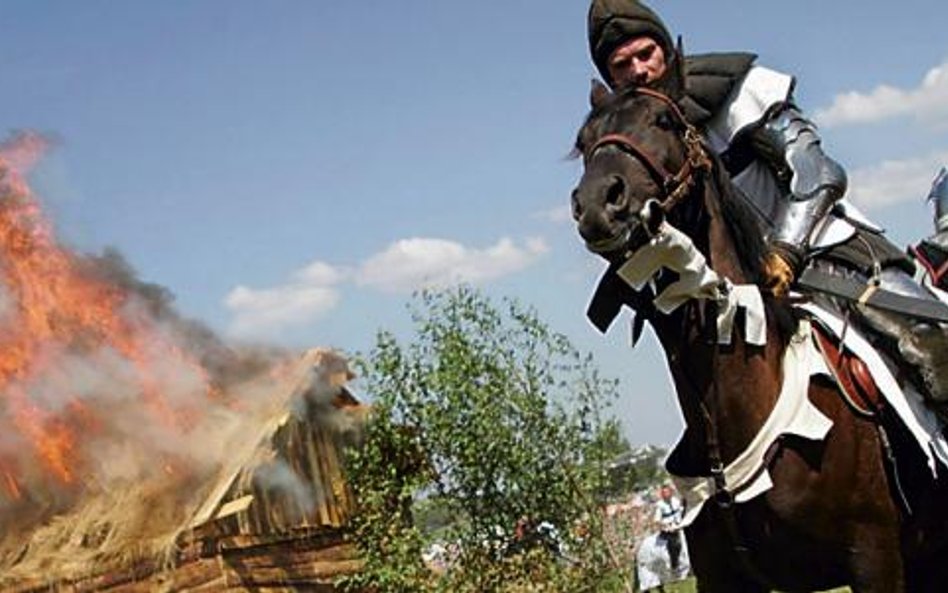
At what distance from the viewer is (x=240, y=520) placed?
1453 centimetres

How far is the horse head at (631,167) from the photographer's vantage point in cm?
526

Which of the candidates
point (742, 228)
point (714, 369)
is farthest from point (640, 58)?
point (714, 369)

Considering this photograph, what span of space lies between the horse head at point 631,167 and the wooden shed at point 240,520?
9627 mm

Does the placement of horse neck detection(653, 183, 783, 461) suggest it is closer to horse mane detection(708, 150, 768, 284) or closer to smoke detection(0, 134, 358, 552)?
horse mane detection(708, 150, 768, 284)

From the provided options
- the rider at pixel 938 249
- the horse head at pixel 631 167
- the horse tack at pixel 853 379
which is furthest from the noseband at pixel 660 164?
the rider at pixel 938 249

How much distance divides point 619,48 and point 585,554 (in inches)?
380

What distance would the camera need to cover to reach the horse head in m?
5.26

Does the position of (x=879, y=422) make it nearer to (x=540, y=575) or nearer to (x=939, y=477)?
(x=939, y=477)

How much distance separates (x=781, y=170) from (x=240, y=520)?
361 inches

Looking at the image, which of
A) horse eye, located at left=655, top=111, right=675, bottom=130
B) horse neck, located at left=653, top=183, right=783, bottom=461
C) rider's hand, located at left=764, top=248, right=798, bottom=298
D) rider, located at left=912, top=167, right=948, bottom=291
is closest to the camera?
horse eye, located at left=655, top=111, right=675, bottom=130

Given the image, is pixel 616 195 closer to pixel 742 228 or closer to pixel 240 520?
pixel 742 228

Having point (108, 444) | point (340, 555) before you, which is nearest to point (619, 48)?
point (340, 555)

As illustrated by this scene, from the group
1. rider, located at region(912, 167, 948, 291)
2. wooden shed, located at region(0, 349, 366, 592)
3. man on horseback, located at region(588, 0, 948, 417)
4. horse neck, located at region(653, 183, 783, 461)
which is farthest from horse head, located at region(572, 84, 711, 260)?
wooden shed, located at region(0, 349, 366, 592)

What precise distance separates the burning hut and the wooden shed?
2 cm
